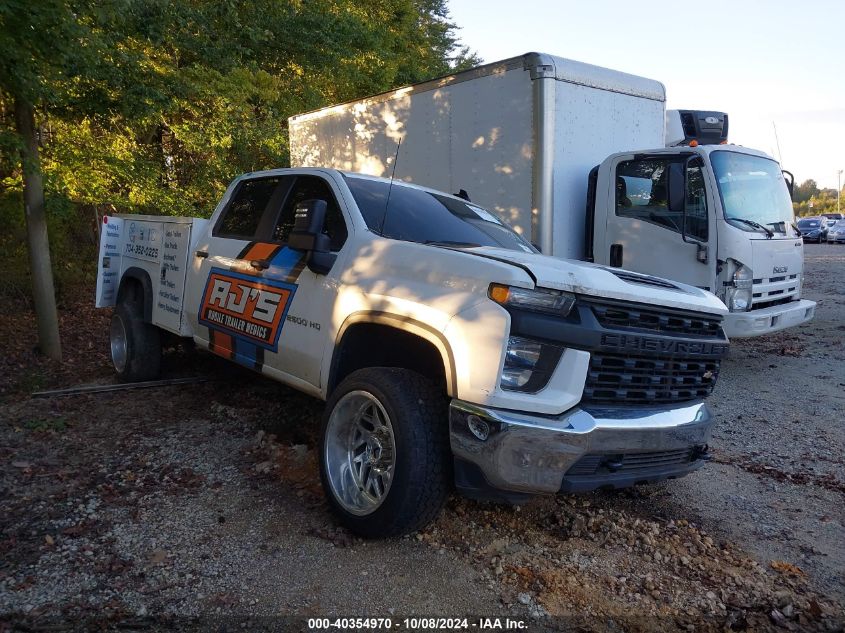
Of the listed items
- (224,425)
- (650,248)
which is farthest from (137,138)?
(650,248)

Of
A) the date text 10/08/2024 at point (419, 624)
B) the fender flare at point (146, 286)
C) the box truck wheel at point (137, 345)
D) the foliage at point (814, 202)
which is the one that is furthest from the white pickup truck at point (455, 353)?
the foliage at point (814, 202)

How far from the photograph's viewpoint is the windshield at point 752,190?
6.99 m

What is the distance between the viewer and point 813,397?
6469 millimetres

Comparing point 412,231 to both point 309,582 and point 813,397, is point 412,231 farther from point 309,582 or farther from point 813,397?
point 813,397

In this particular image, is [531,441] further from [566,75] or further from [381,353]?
[566,75]

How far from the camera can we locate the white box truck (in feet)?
22.7

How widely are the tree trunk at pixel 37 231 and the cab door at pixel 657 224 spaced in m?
6.10

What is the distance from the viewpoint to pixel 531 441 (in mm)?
2977

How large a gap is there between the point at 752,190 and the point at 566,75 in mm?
2351

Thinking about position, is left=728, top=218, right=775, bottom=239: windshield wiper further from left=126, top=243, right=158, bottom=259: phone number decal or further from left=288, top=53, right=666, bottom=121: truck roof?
left=126, top=243, right=158, bottom=259: phone number decal

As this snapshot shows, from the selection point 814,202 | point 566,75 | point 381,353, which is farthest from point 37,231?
point 814,202

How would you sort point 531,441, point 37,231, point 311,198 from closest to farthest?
point 531,441 < point 311,198 < point 37,231

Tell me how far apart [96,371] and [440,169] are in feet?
15.0

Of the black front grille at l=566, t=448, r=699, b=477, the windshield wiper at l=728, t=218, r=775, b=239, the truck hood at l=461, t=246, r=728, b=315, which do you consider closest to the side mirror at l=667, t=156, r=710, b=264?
the windshield wiper at l=728, t=218, r=775, b=239
